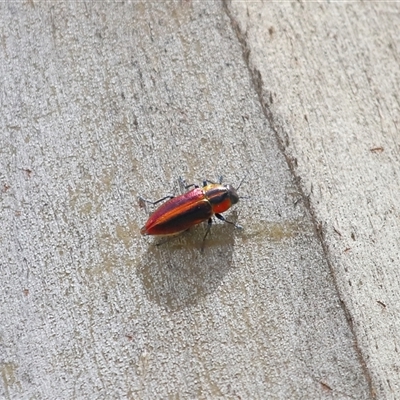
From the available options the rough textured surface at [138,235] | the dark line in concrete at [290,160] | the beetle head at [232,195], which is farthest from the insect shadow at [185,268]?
the dark line in concrete at [290,160]

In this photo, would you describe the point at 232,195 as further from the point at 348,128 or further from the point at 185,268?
the point at 348,128

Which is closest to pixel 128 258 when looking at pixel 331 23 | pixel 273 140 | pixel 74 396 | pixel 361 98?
pixel 74 396

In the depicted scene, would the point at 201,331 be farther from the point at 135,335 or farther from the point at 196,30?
the point at 196,30

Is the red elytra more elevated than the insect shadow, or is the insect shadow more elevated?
the red elytra

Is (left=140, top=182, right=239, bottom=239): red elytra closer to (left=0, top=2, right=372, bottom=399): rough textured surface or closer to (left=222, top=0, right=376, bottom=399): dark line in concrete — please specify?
(left=0, top=2, right=372, bottom=399): rough textured surface

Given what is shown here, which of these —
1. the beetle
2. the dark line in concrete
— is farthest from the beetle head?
the dark line in concrete

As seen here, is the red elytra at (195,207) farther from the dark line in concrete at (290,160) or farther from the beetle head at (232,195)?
the dark line in concrete at (290,160)
